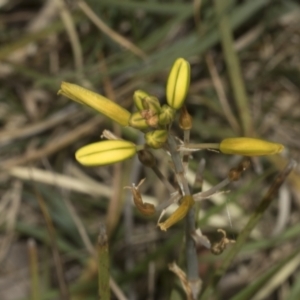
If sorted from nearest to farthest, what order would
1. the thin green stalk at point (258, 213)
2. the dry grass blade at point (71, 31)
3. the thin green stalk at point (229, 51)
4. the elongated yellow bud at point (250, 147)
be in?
the elongated yellow bud at point (250, 147)
the thin green stalk at point (258, 213)
the thin green stalk at point (229, 51)
the dry grass blade at point (71, 31)

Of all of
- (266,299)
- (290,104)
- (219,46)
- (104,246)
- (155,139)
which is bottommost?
(266,299)

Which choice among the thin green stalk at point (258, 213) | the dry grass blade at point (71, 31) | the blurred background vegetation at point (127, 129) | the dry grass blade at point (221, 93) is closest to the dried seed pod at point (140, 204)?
the thin green stalk at point (258, 213)

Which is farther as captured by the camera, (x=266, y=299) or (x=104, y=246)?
(x=266, y=299)

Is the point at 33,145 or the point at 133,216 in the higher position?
the point at 33,145

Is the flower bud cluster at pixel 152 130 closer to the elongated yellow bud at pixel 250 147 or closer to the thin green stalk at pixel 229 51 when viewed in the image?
the elongated yellow bud at pixel 250 147

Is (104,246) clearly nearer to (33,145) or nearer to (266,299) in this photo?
(266,299)

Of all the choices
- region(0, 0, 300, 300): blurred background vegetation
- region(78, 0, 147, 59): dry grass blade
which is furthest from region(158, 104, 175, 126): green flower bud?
region(78, 0, 147, 59): dry grass blade

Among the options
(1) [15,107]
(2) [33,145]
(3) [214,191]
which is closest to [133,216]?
(2) [33,145]

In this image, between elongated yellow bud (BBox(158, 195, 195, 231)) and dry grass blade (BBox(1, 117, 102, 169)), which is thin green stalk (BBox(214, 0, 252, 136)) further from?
elongated yellow bud (BBox(158, 195, 195, 231))
